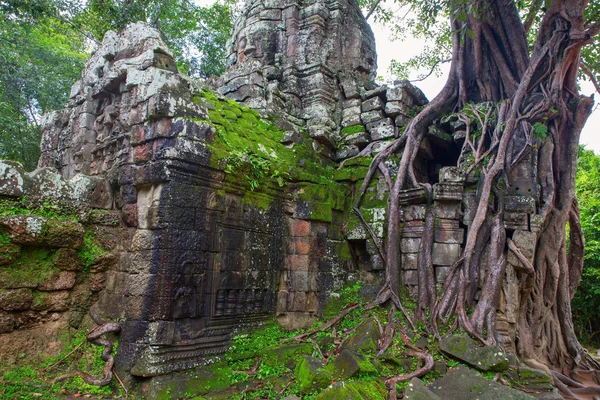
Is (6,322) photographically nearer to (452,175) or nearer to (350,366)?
(350,366)

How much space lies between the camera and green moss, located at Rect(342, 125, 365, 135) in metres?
7.24

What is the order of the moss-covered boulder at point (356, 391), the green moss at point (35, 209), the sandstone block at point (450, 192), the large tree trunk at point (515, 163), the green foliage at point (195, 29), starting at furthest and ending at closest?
1. the green foliage at point (195, 29)
2. the sandstone block at point (450, 192)
3. the large tree trunk at point (515, 163)
4. the green moss at point (35, 209)
5. the moss-covered boulder at point (356, 391)

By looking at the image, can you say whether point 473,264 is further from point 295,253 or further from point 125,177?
point 125,177

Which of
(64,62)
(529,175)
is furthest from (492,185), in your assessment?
(64,62)

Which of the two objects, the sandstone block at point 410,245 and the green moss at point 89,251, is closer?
the green moss at point 89,251

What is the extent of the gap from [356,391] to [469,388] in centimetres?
103

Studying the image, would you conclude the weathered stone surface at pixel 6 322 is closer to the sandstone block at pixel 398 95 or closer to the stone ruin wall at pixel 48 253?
the stone ruin wall at pixel 48 253

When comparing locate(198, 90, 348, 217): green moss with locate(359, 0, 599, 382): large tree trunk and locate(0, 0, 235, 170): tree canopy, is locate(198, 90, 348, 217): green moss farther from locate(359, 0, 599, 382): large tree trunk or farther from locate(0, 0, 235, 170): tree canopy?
locate(0, 0, 235, 170): tree canopy

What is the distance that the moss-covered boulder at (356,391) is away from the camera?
11.3 feet

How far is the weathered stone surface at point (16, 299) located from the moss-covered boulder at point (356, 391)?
289 centimetres

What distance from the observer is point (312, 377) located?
3920 millimetres

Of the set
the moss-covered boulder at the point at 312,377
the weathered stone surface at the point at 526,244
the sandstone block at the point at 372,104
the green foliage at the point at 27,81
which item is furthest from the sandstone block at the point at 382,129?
the green foliage at the point at 27,81

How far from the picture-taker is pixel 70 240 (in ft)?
14.8

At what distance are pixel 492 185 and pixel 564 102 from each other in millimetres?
1978
